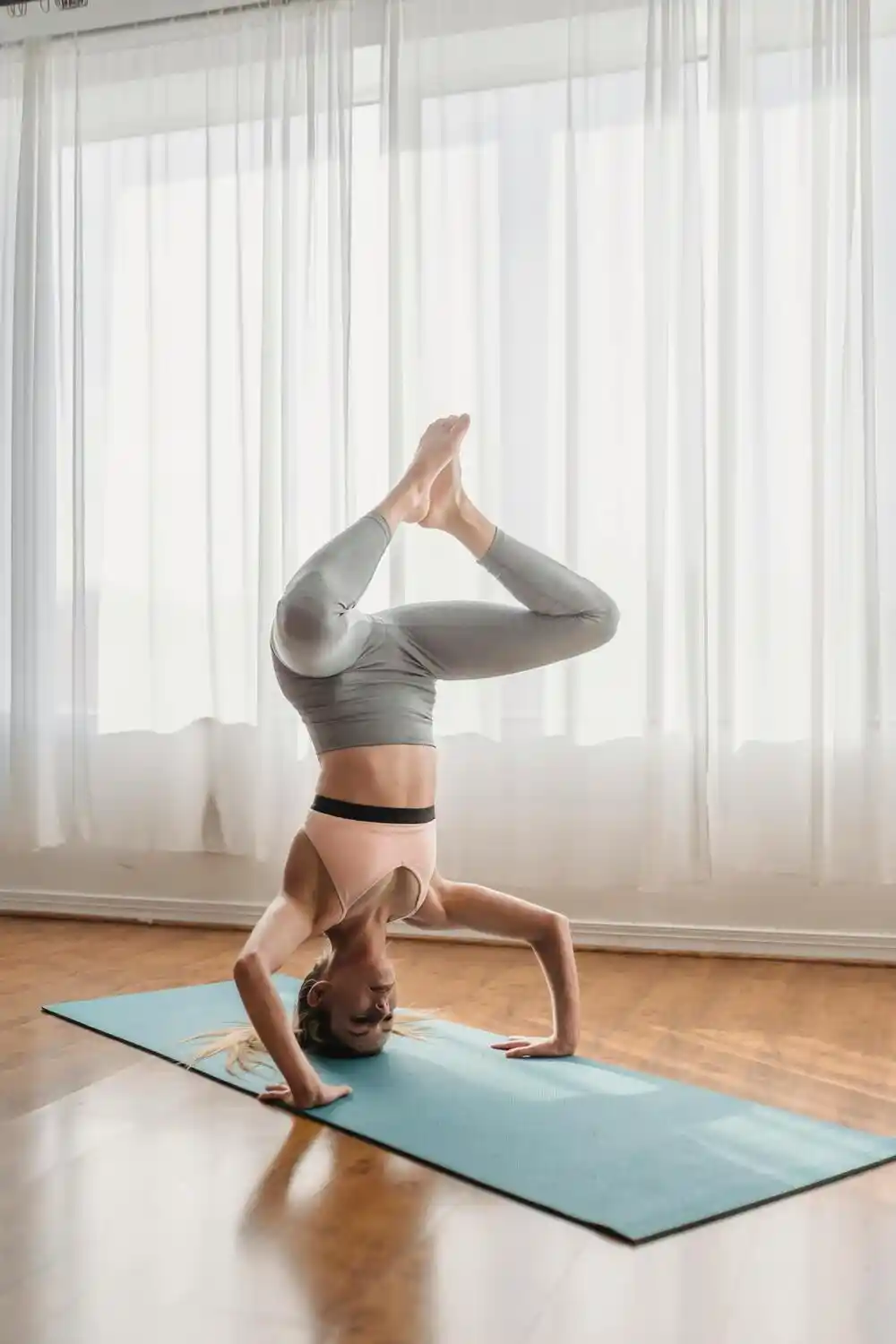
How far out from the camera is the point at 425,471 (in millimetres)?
2648

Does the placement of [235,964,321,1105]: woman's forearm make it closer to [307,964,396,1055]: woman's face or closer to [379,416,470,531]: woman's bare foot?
[307,964,396,1055]: woman's face

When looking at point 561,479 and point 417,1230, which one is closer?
point 417,1230

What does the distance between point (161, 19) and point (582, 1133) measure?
3780mm

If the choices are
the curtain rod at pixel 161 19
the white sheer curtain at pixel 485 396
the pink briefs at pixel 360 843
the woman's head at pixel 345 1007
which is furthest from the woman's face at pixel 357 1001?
the curtain rod at pixel 161 19

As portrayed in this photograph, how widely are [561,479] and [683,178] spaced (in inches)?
35.2

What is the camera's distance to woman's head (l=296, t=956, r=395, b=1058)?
103 inches

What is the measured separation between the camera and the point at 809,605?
3.86 metres

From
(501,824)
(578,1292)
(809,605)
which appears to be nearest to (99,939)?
(501,824)

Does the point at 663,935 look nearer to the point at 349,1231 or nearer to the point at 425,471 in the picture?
the point at 425,471

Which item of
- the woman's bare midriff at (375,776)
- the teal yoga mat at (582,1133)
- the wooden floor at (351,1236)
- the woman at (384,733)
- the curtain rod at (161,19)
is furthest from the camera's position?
the curtain rod at (161,19)

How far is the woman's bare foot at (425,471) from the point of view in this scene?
8.55ft

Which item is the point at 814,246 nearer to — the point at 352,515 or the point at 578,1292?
the point at 352,515

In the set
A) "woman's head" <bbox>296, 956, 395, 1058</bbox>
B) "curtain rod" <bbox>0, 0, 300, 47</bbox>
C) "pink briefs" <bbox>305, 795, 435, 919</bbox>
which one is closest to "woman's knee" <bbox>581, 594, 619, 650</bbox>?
"pink briefs" <bbox>305, 795, 435, 919</bbox>

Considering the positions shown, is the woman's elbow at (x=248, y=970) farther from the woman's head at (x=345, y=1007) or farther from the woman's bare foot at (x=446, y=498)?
the woman's bare foot at (x=446, y=498)
